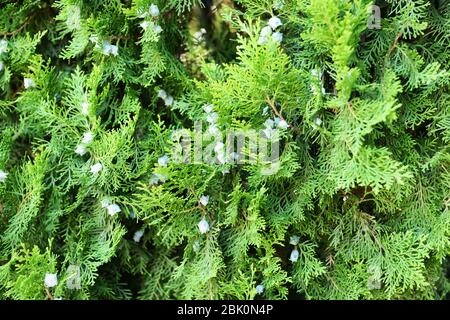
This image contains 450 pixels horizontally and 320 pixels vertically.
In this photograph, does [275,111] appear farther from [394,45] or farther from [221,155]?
[394,45]

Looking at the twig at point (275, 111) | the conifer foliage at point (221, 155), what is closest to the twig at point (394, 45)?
the conifer foliage at point (221, 155)

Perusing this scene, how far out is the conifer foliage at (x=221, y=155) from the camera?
133cm

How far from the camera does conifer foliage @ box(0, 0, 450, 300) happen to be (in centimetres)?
133

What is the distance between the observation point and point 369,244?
1.47 m

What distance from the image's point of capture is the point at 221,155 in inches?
53.4

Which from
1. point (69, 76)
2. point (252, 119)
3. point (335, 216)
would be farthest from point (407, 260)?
point (69, 76)

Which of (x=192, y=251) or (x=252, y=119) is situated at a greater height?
(x=252, y=119)

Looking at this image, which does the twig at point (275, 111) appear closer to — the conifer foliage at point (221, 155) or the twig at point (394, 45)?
the conifer foliage at point (221, 155)

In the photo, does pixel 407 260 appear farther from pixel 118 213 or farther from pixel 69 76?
pixel 69 76

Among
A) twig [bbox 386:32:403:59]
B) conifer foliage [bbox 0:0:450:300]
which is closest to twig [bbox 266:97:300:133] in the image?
conifer foliage [bbox 0:0:450:300]

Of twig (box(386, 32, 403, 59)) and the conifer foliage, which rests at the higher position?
twig (box(386, 32, 403, 59))

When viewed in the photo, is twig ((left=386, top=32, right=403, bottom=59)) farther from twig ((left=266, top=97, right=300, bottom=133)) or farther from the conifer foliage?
twig ((left=266, top=97, right=300, bottom=133))
